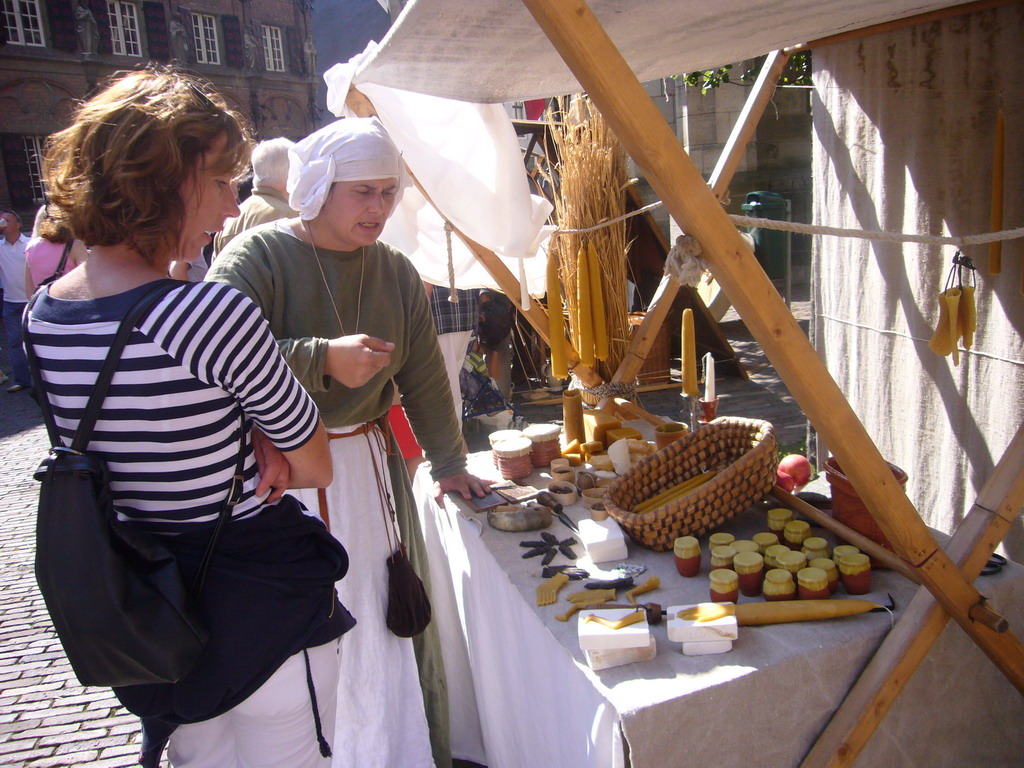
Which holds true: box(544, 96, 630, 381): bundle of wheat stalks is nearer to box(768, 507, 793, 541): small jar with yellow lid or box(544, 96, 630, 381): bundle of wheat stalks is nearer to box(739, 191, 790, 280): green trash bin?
box(768, 507, 793, 541): small jar with yellow lid

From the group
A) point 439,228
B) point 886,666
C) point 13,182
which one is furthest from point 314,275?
point 13,182

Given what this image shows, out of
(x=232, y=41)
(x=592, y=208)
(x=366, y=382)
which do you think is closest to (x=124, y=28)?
(x=232, y=41)

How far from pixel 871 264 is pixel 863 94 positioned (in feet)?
2.03

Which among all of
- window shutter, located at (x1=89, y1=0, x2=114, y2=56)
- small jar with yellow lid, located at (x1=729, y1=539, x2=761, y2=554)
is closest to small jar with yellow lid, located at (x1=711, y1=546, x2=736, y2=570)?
small jar with yellow lid, located at (x1=729, y1=539, x2=761, y2=554)

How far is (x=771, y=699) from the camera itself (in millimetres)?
1408

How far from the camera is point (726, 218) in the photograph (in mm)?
1347

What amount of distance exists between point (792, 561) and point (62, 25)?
86.3ft

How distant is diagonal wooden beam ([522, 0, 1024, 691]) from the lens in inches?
50.2

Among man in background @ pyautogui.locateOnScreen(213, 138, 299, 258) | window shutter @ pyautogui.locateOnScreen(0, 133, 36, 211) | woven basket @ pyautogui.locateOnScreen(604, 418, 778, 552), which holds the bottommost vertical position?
woven basket @ pyautogui.locateOnScreen(604, 418, 778, 552)

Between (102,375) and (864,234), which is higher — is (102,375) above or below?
below

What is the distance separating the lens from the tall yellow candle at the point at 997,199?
2246 millimetres

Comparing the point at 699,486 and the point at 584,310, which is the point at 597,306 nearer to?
the point at 584,310

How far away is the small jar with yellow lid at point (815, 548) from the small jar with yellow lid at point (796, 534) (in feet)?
0.10

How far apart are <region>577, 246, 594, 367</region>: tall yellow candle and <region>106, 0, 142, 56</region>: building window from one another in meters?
25.3
